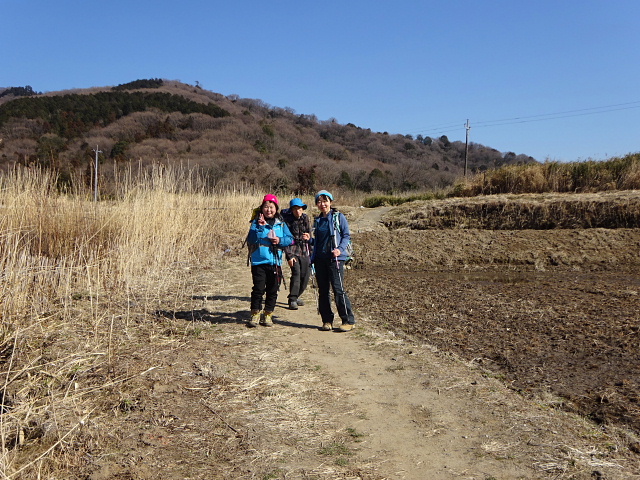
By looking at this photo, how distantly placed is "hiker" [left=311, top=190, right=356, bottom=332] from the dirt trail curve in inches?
24.4

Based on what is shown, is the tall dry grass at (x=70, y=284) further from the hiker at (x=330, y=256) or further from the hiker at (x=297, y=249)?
the hiker at (x=330, y=256)

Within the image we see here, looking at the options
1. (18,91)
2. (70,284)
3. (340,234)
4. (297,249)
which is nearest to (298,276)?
(297,249)

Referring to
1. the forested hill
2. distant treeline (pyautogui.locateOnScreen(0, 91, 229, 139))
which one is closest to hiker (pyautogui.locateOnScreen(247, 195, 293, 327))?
the forested hill

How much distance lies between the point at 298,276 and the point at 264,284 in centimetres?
126

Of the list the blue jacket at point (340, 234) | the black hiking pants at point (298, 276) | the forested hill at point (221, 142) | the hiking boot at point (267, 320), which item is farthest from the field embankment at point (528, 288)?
the forested hill at point (221, 142)

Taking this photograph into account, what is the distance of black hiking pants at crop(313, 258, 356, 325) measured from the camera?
20.2 ft

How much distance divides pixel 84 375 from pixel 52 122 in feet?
245

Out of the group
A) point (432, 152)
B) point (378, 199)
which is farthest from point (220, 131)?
point (378, 199)

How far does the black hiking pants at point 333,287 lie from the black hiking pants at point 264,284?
53 centimetres

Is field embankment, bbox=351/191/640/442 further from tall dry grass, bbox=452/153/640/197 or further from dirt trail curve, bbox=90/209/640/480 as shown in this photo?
tall dry grass, bbox=452/153/640/197

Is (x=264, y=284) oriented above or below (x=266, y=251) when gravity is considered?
below

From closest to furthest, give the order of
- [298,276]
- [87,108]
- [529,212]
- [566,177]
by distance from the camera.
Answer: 1. [298,276]
2. [529,212]
3. [566,177]
4. [87,108]

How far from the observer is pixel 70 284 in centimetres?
690

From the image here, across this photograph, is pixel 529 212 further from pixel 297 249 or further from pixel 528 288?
pixel 297 249
